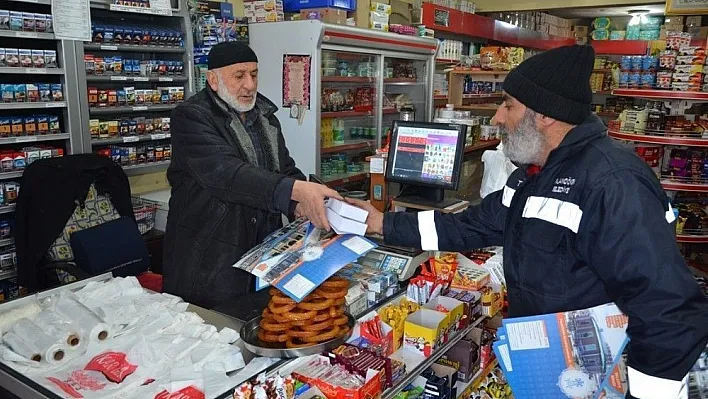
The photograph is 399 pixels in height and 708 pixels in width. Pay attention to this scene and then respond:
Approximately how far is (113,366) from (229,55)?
4.62 ft

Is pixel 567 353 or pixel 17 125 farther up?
pixel 17 125

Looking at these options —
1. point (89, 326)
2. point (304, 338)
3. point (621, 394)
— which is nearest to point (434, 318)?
point (304, 338)

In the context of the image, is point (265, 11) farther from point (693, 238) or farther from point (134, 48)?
point (693, 238)

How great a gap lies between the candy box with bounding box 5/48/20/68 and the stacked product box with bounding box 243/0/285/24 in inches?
83.2

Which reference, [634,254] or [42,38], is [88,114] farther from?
[634,254]

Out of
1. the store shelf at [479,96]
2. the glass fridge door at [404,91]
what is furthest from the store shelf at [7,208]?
the store shelf at [479,96]

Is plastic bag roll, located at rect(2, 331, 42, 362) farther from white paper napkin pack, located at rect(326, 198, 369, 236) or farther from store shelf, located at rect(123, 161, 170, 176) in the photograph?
store shelf, located at rect(123, 161, 170, 176)

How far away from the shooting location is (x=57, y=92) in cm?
372

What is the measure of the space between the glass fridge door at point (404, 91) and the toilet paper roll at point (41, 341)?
4.73m

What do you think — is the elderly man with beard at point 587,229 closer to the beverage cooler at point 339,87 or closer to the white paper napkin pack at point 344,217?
the white paper napkin pack at point 344,217

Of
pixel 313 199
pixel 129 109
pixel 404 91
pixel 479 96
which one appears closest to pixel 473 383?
pixel 313 199

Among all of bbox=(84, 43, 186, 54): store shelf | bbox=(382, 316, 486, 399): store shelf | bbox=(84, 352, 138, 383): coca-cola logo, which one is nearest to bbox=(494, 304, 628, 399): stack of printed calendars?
bbox=(382, 316, 486, 399): store shelf

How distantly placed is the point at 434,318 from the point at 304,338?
0.54 meters

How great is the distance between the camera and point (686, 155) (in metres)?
5.17
